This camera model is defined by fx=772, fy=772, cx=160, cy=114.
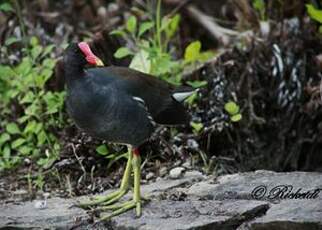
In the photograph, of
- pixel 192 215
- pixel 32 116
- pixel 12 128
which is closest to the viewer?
pixel 192 215

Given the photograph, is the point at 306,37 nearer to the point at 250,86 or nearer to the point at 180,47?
the point at 250,86

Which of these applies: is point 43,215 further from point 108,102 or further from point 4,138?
point 4,138

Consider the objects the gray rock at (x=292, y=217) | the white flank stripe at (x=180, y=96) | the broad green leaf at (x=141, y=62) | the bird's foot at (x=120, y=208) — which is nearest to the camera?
the gray rock at (x=292, y=217)

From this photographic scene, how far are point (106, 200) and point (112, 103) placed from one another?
62 cm

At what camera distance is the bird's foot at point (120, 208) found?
3982 mm

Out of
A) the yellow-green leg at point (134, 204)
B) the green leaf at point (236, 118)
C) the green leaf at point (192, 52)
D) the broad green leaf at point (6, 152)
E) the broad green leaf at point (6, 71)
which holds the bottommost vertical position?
the broad green leaf at point (6, 152)

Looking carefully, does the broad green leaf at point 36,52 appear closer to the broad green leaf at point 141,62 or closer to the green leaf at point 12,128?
the green leaf at point 12,128

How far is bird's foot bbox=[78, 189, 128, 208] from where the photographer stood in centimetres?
421

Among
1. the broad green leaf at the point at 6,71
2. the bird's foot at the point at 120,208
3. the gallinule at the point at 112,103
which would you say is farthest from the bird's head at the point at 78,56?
the broad green leaf at the point at 6,71

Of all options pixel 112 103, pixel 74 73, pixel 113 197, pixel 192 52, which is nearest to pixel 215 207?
pixel 113 197

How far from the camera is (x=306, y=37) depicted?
566cm

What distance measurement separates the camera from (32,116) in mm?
5402

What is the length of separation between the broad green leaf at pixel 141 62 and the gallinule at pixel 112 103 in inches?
43.8

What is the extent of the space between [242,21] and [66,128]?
1.91 m
